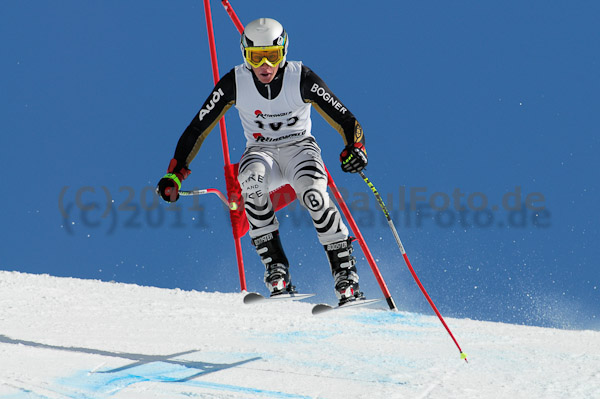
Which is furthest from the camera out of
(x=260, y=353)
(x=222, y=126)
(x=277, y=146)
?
(x=222, y=126)

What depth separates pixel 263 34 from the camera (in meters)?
4.73

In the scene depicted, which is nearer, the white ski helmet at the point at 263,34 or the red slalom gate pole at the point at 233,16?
the white ski helmet at the point at 263,34

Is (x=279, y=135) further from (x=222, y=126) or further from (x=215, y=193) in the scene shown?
(x=222, y=126)

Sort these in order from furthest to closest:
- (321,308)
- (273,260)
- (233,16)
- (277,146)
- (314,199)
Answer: (233,16) < (277,146) < (273,260) < (314,199) < (321,308)

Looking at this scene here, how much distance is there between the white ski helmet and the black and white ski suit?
Result: 0.75ft

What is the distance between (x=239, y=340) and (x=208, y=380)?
1.21 m

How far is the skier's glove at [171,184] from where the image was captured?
16.3ft

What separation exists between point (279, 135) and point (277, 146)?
8 centimetres

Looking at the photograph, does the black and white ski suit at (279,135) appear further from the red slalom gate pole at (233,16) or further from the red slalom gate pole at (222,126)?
the red slalom gate pole at (233,16)

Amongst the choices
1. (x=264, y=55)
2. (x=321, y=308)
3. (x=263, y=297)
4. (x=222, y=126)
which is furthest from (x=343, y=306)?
(x=222, y=126)

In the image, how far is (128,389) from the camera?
4.72m

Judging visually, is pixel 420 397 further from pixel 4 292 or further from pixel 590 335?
pixel 4 292

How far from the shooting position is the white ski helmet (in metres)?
4.73

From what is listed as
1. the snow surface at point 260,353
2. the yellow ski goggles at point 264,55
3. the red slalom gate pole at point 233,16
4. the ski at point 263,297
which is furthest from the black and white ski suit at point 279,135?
the snow surface at point 260,353
